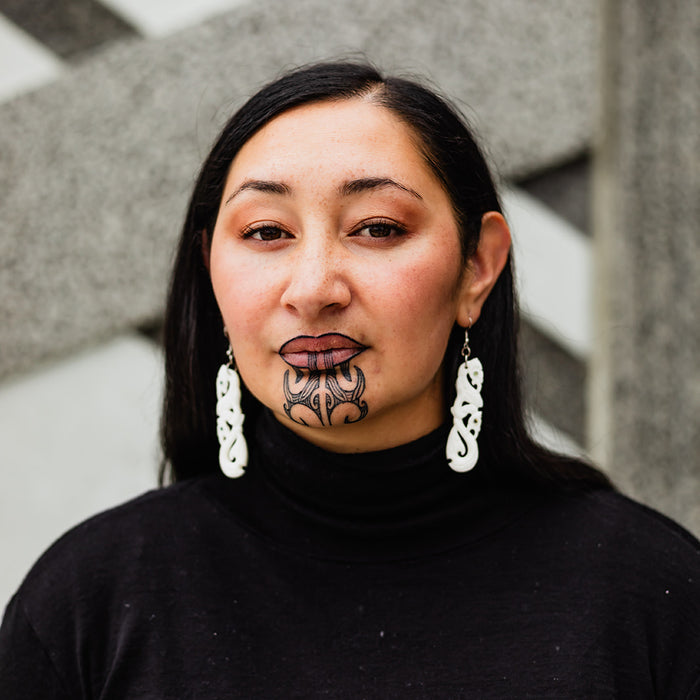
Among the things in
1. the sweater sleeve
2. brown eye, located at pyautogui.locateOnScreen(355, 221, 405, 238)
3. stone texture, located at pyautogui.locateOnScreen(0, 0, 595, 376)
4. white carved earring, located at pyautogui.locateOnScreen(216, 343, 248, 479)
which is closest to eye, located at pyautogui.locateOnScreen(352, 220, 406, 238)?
brown eye, located at pyautogui.locateOnScreen(355, 221, 405, 238)

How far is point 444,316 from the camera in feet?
5.73

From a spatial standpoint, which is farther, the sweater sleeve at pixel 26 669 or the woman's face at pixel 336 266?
the sweater sleeve at pixel 26 669

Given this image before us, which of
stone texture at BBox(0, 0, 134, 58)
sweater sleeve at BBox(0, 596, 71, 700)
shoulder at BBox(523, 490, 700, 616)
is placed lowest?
sweater sleeve at BBox(0, 596, 71, 700)

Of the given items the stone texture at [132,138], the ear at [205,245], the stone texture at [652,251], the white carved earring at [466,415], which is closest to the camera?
the white carved earring at [466,415]

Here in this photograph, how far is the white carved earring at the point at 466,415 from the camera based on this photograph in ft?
Answer: 5.90

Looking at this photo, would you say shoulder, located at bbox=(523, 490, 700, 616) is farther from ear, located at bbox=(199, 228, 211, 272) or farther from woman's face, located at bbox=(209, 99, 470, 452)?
ear, located at bbox=(199, 228, 211, 272)

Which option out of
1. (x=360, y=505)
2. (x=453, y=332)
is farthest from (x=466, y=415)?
(x=360, y=505)

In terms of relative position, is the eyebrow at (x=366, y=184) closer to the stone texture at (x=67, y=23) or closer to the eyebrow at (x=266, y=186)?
the eyebrow at (x=266, y=186)

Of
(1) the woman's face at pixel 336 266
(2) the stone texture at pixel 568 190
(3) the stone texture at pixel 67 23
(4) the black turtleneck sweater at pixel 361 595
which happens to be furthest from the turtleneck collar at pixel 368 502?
(3) the stone texture at pixel 67 23

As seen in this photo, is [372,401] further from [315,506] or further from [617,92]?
[617,92]

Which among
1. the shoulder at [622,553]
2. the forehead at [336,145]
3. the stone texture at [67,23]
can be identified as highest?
the stone texture at [67,23]

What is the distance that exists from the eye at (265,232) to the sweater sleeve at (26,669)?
890 millimetres

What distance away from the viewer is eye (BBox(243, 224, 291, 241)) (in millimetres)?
1698

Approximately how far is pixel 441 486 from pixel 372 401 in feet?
0.97
